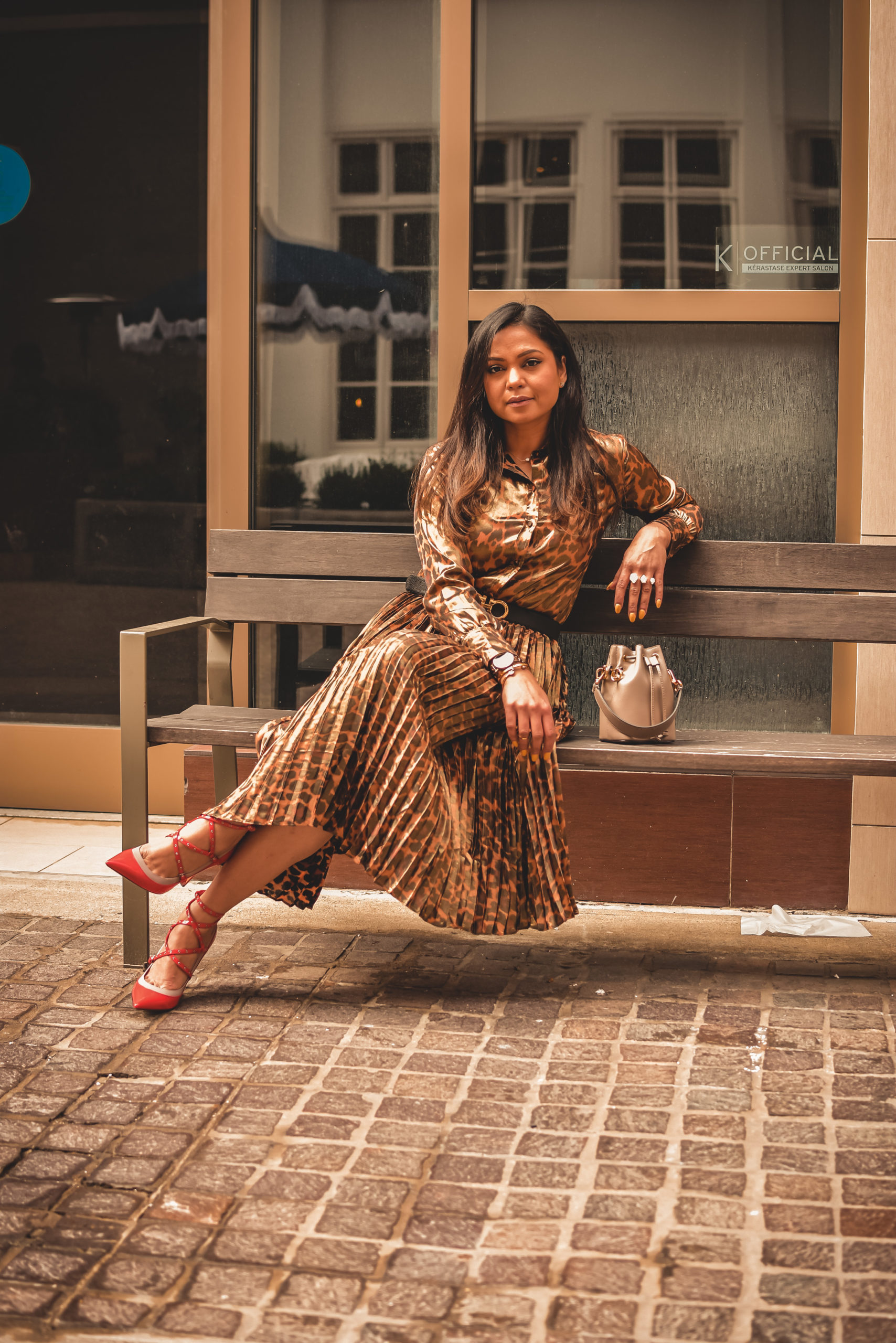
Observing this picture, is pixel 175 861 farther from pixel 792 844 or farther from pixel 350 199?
pixel 350 199

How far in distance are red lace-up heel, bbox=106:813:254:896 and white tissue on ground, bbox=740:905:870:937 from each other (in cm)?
171

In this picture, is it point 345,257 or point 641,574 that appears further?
point 345,257

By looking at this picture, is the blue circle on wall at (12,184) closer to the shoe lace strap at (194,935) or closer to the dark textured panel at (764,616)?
the dark textured panel at (764,616)

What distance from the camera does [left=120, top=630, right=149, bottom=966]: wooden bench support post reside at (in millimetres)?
3734

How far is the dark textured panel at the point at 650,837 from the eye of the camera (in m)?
4.45

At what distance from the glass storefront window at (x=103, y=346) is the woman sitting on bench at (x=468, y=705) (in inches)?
70.9

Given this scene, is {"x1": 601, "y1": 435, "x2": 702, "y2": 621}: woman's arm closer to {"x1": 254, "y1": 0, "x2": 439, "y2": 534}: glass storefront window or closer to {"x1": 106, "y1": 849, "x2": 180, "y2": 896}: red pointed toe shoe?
{"x1": 254, "y1": 0, "x2": 439, "y2": 534}: glass storefront window

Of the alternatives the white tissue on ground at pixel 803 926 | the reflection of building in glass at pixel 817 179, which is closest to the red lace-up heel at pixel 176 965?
the white tissue on ground at pixel 803 926

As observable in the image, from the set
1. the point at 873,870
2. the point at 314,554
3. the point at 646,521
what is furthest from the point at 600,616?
the point at 873,870

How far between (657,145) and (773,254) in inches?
21.5

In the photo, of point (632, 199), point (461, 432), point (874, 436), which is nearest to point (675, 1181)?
point (461, 432)

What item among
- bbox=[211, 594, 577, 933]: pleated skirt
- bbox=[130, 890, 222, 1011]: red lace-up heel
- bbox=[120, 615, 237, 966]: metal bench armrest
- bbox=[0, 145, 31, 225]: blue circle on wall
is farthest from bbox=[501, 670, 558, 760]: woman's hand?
bbox=[0, 145, 31, 225]: blue circle on wall

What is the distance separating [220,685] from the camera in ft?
14.1

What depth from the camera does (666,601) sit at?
405cm
